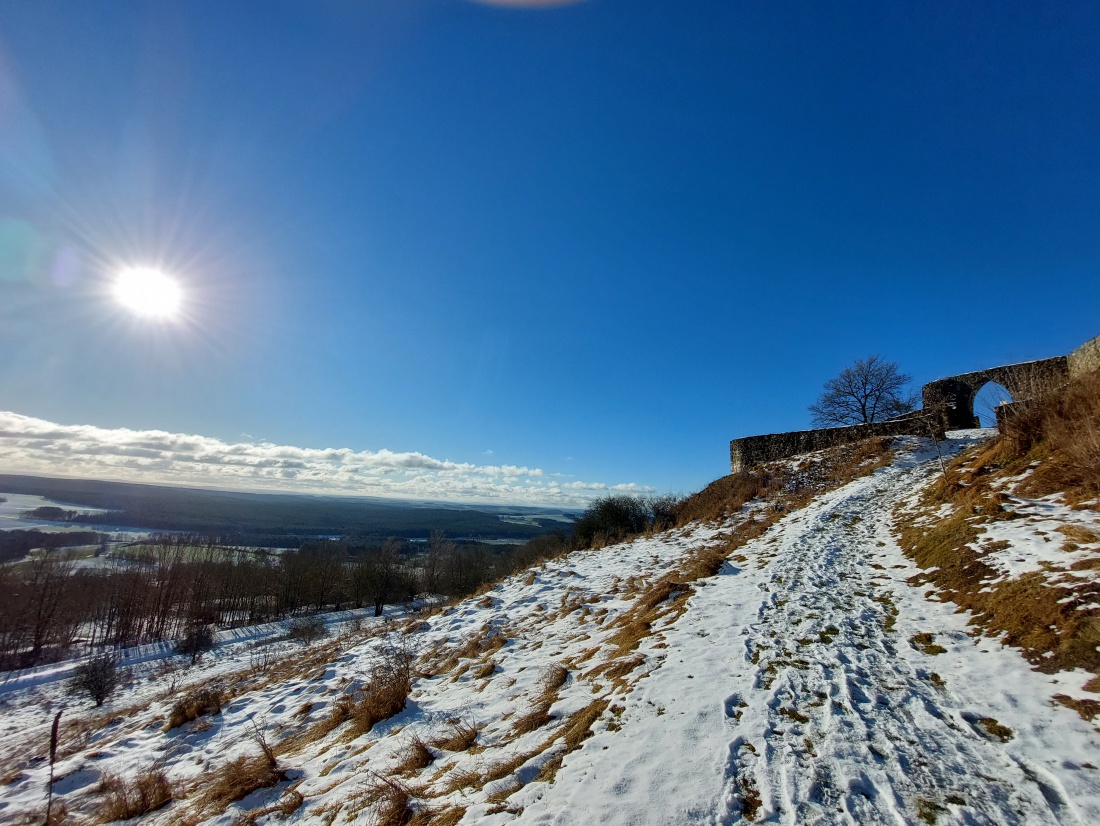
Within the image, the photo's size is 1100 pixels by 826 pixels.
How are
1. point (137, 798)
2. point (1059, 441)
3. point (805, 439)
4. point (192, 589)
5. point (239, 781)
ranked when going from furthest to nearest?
1. point (192, 589)
2. point (805, 439)
3. point (1059, 441)
4. point (137, 798)
5. point (239, 781)

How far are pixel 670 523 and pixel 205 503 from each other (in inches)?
8766

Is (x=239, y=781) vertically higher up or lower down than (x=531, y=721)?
lower down

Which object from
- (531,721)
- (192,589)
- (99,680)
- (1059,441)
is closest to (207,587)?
(192,589)

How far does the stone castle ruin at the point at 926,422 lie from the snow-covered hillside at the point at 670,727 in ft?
53.7

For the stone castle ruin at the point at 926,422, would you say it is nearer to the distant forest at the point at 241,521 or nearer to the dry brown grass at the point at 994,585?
the dry brown grass at the point at 994,585

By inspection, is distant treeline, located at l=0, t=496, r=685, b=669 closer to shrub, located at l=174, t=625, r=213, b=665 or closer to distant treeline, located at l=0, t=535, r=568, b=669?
distant treeline, located at l=0, t=535, r=568, b=669

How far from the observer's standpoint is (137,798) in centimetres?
567

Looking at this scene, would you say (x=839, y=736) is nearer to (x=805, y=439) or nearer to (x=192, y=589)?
(x=805, y=439)

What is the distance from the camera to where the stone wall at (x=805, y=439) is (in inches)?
955

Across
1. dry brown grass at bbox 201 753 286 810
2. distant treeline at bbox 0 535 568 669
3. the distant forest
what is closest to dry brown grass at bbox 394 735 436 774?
dry brown grass at bbox 201 753 286 810

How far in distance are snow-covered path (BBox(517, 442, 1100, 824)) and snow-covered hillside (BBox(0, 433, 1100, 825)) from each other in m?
0.02

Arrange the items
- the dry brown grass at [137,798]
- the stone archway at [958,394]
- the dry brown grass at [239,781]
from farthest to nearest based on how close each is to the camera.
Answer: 1. the stone archway at [958,394]
2. the dry brown grass at [137,798]
3. the dry brown grass at [239,781]

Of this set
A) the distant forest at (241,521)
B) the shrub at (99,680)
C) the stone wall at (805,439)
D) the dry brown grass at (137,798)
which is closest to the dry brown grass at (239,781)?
the dry brown grass at (137,798)

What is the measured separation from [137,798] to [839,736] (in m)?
8.43
